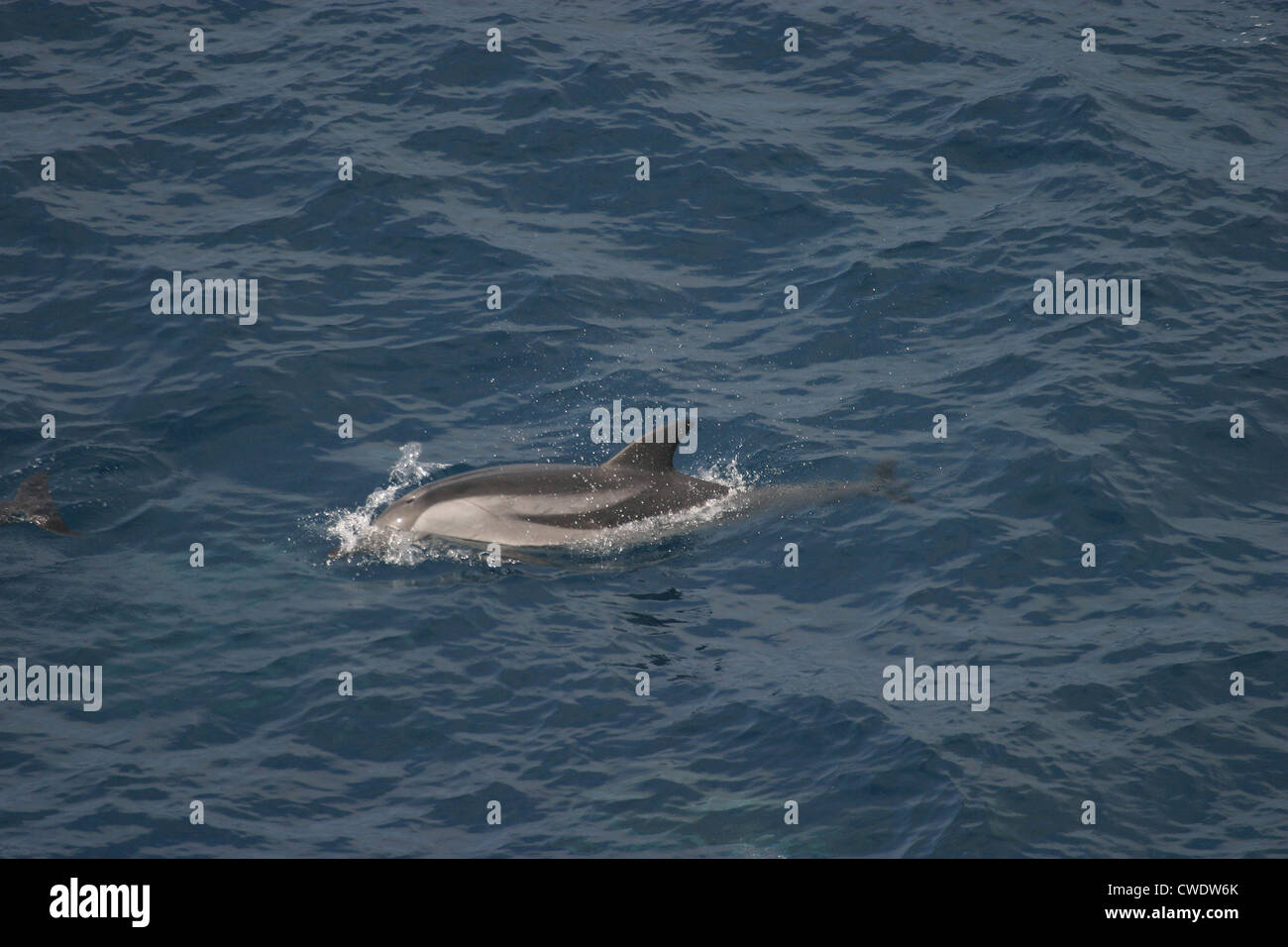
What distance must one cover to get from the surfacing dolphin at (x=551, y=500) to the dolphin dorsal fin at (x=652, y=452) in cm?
1

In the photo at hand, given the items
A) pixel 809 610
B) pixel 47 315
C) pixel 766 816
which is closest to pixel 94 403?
pixel 47 315

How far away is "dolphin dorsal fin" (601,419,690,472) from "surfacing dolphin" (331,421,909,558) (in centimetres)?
1

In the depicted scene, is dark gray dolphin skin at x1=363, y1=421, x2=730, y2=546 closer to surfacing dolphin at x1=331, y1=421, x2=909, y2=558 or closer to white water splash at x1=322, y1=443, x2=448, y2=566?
surfacing dolphin at x1=331, y1=421, x2=909, y2=558

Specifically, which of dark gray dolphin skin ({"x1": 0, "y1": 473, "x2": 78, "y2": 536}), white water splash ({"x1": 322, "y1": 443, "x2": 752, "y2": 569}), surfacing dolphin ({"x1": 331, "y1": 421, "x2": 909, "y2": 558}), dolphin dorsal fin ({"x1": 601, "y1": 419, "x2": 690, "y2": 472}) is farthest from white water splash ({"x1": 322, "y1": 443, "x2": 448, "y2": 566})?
dark gray dolphin skin ({"x1": 0, "y1": 473, "x2": 78, "y2": 536})

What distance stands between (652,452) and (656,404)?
2.82 metres

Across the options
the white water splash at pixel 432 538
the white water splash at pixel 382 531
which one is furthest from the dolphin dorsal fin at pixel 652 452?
the white water splash at pixel 382 531

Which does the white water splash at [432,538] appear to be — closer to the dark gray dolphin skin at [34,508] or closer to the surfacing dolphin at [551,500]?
the surfacing dolphin at [551,500]

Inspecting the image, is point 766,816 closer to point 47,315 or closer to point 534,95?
point 47,315

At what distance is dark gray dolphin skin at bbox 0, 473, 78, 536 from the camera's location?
1830cm

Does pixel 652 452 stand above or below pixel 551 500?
above

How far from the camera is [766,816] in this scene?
44.6 feet

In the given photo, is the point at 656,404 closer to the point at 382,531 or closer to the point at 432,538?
the point at 432,538

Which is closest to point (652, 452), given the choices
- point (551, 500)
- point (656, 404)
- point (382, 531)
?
point (551, 500)

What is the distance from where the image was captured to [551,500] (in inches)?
723
